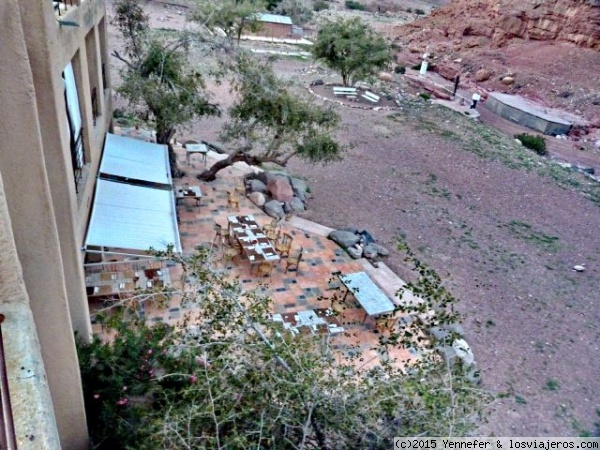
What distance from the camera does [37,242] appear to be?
17.1ft

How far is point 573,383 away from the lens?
418 inches

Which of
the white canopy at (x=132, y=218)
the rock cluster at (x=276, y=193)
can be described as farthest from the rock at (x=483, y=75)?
the white canopy at (x=132, y=218)

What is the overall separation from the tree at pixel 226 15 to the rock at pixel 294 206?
23.1 ft

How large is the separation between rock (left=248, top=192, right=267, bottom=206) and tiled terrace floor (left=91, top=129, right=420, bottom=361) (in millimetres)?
190

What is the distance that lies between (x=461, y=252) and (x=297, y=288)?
630cm

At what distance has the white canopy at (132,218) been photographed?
966 cm

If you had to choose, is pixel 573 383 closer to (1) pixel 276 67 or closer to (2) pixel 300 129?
(2) pixel 300 129

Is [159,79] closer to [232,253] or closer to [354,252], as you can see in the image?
[232,253]

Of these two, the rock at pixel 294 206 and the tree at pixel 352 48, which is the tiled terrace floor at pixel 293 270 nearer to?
the rock at pixel 294 206

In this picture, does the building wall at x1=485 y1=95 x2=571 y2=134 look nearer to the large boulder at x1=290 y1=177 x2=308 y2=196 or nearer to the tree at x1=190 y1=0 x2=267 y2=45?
the tree at x1=190 y1=0 x2=267 y2=45

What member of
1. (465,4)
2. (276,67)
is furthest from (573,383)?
(465,4)

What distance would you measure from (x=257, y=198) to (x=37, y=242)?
35.6 feet

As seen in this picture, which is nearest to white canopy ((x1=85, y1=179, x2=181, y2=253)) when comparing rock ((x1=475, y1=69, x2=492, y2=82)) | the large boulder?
the large boulder

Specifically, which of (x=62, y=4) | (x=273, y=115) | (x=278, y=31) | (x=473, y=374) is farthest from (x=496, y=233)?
(x=278, y=31)
